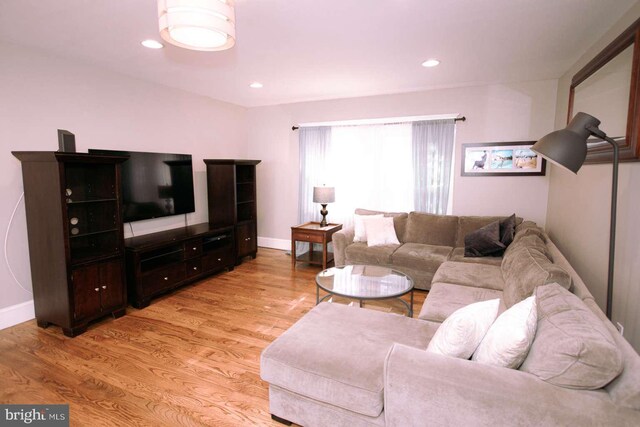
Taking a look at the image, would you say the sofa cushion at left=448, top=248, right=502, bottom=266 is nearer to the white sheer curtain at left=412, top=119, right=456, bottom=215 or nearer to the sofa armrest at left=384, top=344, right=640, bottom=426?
the white sheer curtain at left=412, top=119, right=456, bottom=215

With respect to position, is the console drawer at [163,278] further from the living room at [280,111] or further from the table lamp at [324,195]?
the table lamp at [324,195]

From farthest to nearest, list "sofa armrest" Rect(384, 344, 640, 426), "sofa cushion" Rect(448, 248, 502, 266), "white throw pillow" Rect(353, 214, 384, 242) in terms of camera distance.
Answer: "white throw pillow" Rect(353, 214, 384, 242), "sofa cushion" Rect(448, 248, 502, 266), "sofa armrest" Rect(384, 344, 640, 426)

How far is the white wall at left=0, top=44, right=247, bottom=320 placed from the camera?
2885 millimetres

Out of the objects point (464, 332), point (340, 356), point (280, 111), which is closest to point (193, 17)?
point (340, 356)

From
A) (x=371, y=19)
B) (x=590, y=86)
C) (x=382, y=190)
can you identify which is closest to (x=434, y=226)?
(x=382, y=190)

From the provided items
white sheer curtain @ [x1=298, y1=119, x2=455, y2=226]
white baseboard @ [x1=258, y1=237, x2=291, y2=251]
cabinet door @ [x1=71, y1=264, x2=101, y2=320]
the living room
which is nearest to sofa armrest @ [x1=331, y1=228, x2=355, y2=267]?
the living room

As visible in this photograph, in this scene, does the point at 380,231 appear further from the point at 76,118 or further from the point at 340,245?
the point at 76,118

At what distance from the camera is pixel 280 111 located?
18.0 feet

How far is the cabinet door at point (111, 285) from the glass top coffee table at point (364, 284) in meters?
1.89

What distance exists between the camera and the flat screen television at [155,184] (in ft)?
12.0

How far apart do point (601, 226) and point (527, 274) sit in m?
0.77

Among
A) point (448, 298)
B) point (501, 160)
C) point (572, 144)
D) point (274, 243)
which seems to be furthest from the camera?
point (274, 243)

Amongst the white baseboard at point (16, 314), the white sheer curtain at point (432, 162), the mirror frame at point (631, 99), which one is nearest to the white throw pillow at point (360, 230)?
the white sheer curtain at point (432, 162)

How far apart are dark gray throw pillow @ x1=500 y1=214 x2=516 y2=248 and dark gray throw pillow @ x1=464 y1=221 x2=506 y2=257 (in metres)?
0.09
